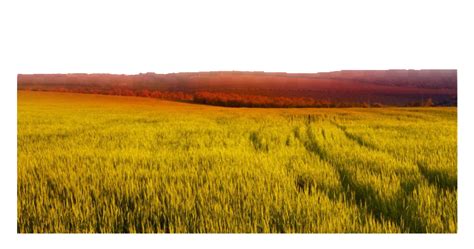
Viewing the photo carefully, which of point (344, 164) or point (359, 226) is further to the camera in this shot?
point (344, 164)

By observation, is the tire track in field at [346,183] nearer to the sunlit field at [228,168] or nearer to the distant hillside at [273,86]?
the sunlit field at [228,168]

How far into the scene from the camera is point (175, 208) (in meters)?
3.66

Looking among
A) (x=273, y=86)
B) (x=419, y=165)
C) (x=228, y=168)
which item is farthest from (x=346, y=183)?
(x=273, y=86)

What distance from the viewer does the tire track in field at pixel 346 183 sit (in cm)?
365

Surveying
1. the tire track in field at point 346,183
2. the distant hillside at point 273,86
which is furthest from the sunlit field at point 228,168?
the distant hillside at point 273,86

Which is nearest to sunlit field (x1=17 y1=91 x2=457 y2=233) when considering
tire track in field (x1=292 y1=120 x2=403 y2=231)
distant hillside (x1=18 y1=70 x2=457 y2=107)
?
tire track in field (x1=292 y1=120 x2=403 y2=231)

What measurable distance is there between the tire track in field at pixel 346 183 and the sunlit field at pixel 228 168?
12 millimetres

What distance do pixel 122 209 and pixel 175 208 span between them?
1.51ft

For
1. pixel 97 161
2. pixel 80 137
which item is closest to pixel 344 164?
pixel 97 161

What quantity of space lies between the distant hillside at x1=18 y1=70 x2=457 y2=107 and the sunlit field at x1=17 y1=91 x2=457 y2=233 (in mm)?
139

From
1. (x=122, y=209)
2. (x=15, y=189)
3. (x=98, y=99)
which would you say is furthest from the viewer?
(x=98, y=99)

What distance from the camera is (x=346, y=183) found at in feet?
13.8

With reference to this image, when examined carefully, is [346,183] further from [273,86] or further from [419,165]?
[273,86]

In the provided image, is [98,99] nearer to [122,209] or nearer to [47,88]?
[47,88]
